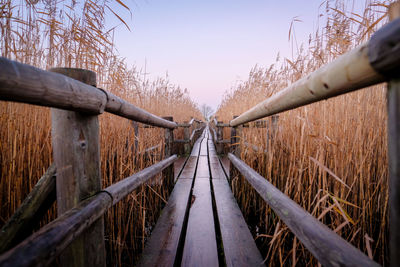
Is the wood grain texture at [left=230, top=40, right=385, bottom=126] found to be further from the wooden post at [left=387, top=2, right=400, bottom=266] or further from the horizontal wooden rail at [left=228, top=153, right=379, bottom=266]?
the horizontal wooden rail at [left=228, top=153, right=379, bottom=266]

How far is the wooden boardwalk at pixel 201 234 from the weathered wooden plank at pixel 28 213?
1.97 ft

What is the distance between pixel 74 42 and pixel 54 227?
146 centimetres

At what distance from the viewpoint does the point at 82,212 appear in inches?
22.4

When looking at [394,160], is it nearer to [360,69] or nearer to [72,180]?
[360,69]

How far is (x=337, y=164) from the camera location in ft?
3.19

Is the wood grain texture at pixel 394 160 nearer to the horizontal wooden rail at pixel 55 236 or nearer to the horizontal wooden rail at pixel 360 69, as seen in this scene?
the horizontal wooden rail at pixel 360 69

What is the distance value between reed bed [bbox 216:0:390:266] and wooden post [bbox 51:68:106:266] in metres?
0.75

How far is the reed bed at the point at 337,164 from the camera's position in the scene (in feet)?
2.85

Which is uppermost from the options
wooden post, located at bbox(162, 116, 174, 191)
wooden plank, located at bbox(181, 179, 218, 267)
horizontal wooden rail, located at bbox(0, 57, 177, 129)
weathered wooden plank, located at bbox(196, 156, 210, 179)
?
horizontal wooden rail, located at bbox(0, 57, 177, 129)

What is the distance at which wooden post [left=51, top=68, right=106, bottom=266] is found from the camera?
65 cm

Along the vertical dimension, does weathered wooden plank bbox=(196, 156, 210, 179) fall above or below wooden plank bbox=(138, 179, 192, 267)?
above

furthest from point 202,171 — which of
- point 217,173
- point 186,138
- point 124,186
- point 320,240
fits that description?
point 320,240

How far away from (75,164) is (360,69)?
837mm

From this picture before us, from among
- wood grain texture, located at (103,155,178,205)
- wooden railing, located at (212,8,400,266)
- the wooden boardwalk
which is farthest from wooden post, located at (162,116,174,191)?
wooden railing, located at (212,8,400,266)
